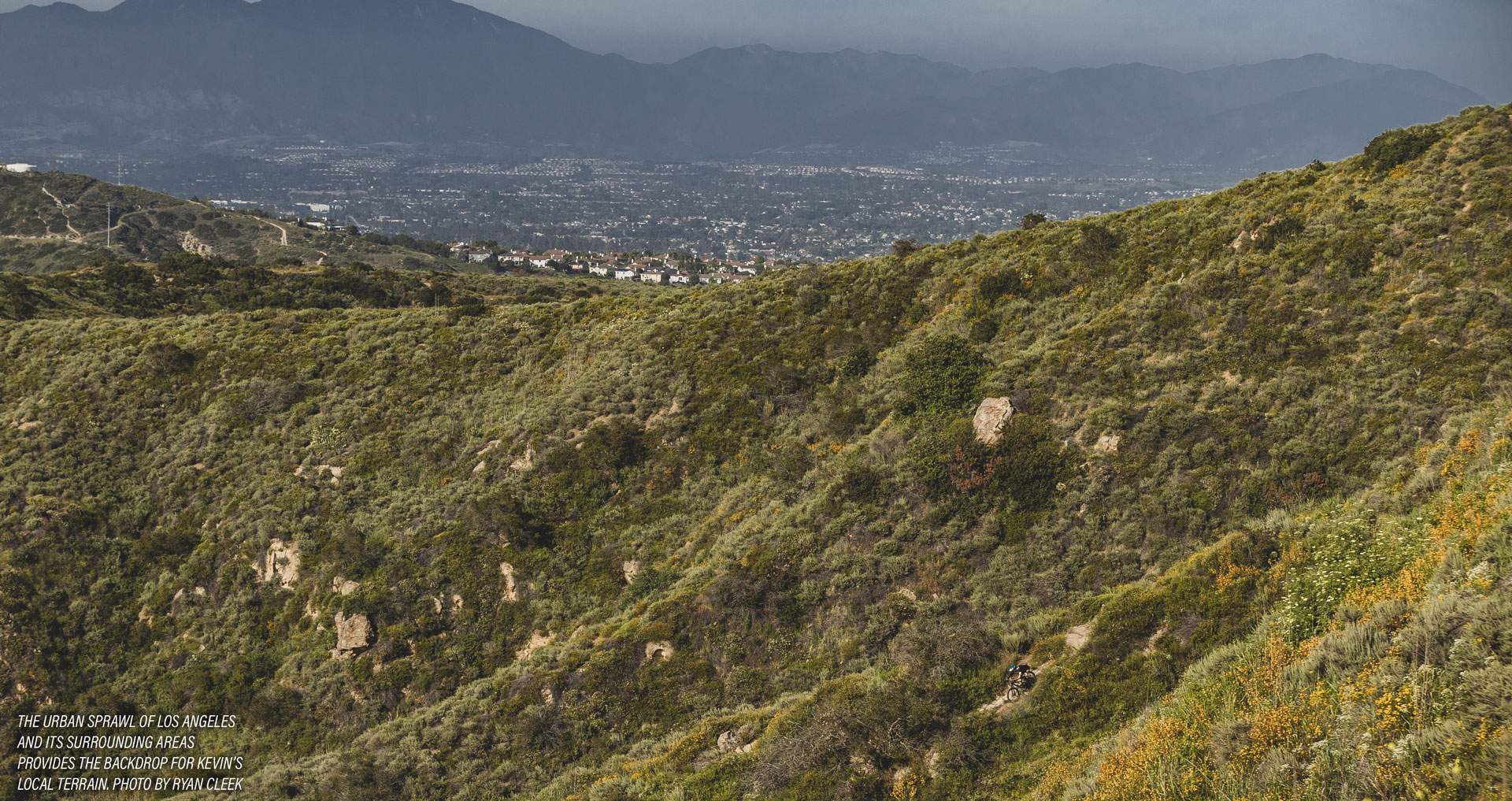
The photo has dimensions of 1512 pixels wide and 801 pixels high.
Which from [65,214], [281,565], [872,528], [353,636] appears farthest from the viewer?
[65,214]

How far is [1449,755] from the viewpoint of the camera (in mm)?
5996

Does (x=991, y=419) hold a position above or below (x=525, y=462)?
above

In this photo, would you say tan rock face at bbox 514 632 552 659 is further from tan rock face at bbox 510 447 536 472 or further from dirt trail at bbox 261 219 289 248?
dirt trail at bbox 261 219 289 248

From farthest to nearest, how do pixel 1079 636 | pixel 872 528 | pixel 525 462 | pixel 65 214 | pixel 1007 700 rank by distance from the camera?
pixel 65 214 < pixel 525 462 < pixel 872 528 < pixel 1079 636 < pixel 1007 700

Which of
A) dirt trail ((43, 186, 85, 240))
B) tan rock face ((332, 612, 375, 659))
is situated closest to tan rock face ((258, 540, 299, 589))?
tan rock face ((332, 612, 375, 659))

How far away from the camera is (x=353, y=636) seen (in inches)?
808

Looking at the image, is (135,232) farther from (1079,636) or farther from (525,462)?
(1079,636)

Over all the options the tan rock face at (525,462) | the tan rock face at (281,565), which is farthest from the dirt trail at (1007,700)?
the tan rock face at (281,565)

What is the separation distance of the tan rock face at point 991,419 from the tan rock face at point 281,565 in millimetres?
21090

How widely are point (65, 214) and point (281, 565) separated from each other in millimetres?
139429

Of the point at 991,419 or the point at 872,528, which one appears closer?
the point at 872,528

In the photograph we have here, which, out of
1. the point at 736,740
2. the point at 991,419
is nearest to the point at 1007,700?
the point at 736,740

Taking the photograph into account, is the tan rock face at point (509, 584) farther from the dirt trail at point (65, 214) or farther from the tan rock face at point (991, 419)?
the dirt trail at point (65, 214)

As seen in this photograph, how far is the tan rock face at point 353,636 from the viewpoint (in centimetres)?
2034
